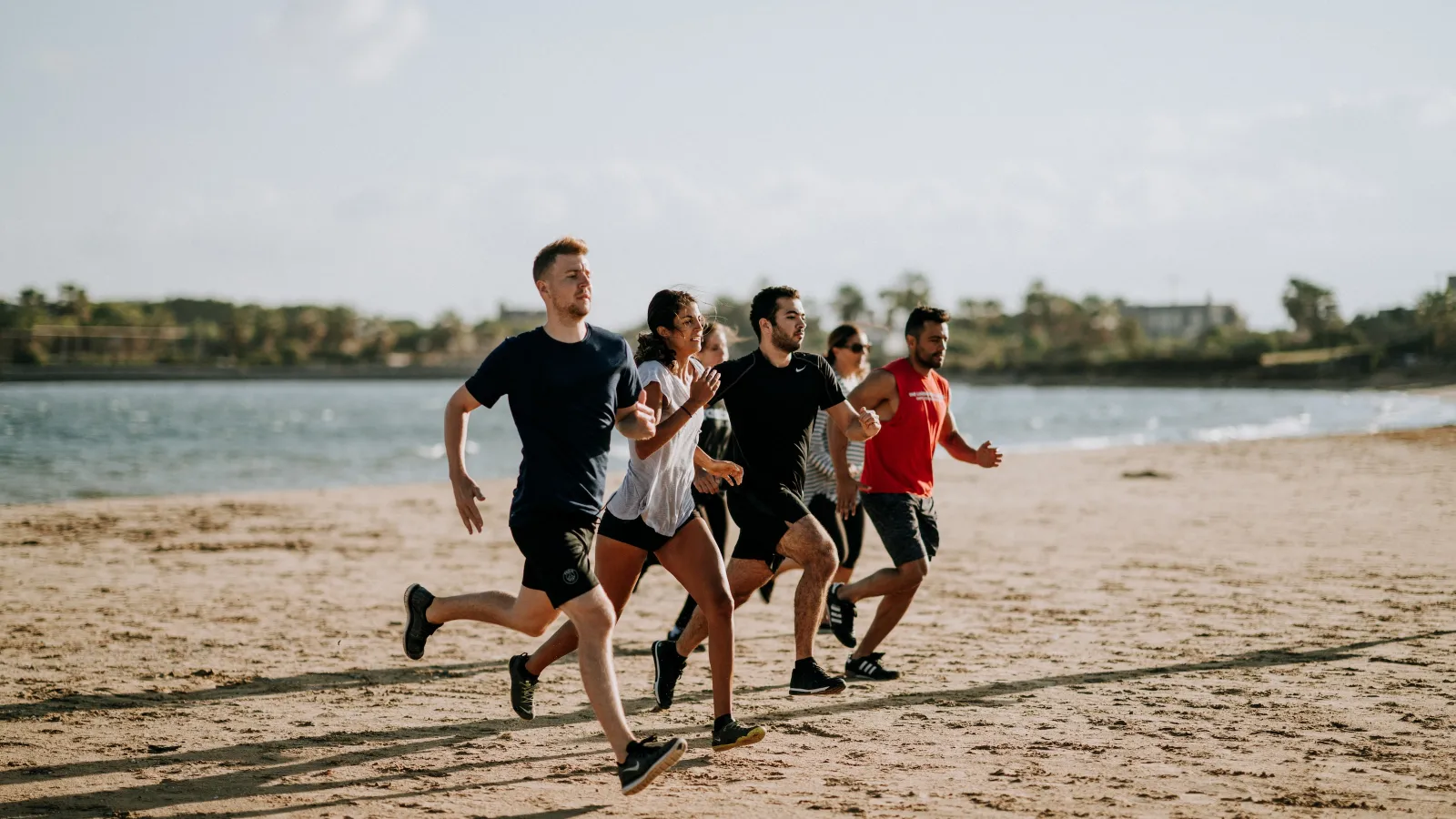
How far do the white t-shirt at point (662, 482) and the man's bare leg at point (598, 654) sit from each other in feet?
2.27

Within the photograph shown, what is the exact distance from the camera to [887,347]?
581ft

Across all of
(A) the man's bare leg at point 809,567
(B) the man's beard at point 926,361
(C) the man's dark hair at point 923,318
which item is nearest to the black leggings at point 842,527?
(B) the man's beard at point 926,361

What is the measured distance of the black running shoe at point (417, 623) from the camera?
243 inches

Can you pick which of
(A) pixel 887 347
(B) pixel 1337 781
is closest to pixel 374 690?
(B) pixel 1337 781

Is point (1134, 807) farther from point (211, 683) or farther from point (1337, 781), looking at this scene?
point (211, 683)

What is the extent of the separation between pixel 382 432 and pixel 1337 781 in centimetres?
6359

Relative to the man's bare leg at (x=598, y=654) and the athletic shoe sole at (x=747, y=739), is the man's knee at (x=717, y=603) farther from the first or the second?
the man's bare leg at (x=598, y=654)

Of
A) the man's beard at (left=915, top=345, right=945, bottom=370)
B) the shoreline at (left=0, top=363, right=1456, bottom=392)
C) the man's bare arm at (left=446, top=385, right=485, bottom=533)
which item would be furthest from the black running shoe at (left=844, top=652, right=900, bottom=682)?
the shoreline at (left=0, top=363, right=1456, bottom=392)

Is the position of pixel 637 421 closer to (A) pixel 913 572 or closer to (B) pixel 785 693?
(B) pixel 785 693

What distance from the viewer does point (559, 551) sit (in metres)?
4.91

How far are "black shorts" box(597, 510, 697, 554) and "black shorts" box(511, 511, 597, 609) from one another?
2.09ft

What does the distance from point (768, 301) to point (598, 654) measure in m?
2.26

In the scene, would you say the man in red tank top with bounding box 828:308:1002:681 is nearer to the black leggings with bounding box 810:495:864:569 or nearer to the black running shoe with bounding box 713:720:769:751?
the black leggings with bounding box 810:495:864:569

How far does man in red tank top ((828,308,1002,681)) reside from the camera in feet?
23.9
